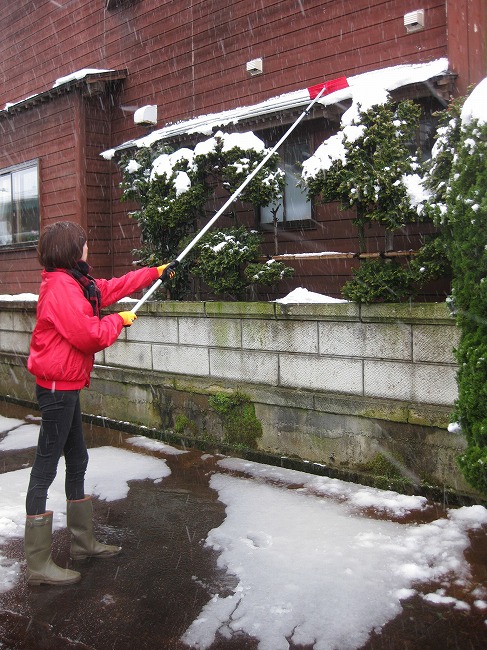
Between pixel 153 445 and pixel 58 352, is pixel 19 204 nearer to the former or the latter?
pixel 153 445

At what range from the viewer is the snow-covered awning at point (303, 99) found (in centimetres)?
621

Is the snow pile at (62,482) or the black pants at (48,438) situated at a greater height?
the black pants at (48,438)

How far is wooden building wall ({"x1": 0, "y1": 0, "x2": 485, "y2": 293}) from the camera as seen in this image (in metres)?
7.33

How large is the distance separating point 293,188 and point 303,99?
1253 mm

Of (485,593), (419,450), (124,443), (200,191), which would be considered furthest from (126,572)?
(200,191)

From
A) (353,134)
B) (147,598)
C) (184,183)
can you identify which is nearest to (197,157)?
(184,183)

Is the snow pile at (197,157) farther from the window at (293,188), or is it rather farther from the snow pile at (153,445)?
the snow pile at (153,445)

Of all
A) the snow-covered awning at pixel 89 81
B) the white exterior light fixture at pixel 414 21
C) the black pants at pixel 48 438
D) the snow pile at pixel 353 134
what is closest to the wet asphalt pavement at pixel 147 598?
the black pants at pixel 48 438

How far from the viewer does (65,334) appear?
11.8 ft

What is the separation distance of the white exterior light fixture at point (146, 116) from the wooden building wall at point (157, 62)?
0.55 ft

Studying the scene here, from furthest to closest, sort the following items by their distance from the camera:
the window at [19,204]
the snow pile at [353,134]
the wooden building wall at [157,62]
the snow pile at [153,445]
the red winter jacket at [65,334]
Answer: the window at [19,204]
the wooden building wall at [157,62]
the snow pile at [153,445]
the snow pile at [353,134]
the red winter jacket at [65,334]

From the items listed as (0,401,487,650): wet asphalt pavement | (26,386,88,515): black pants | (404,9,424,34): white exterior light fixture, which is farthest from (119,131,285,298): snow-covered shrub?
(26,386,88,515): black pants

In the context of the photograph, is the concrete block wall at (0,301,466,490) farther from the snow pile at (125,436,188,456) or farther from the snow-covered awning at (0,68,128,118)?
the snow-covered awning at (0,68,128,118)

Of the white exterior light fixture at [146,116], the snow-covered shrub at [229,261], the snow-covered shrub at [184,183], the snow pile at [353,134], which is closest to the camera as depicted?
the snow pile at [353,134]
